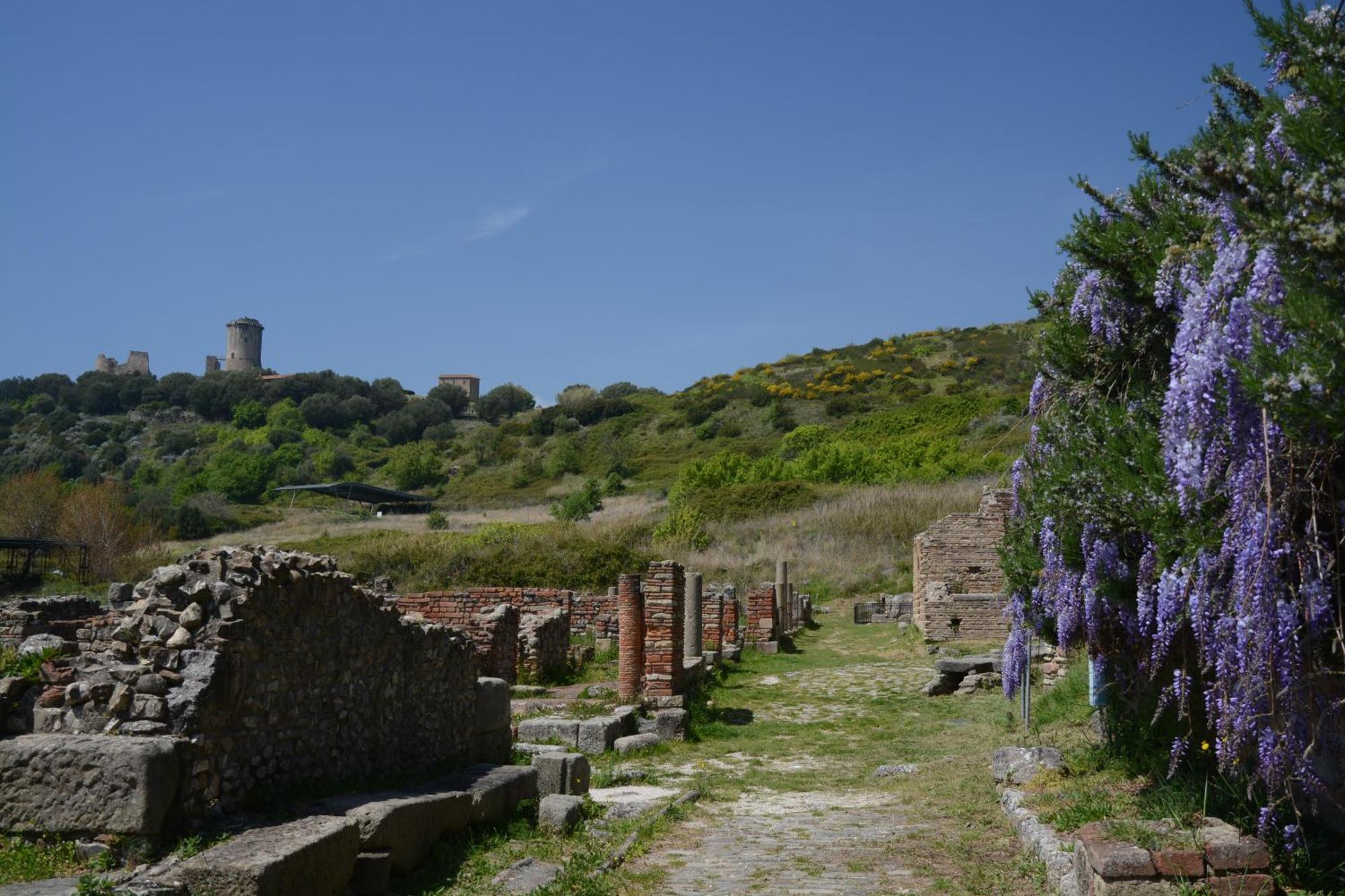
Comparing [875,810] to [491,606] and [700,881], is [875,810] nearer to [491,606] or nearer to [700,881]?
[700,881]

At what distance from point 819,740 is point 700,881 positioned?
22.6 ft

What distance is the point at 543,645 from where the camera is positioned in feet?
60.5

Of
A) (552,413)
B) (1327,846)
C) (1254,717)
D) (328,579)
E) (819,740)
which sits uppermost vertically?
(552,413)

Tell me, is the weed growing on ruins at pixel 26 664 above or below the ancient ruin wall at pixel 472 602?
above

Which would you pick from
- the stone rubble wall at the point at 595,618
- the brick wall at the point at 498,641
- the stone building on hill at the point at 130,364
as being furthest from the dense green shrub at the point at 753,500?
the stone building on hill at the point at 130,364

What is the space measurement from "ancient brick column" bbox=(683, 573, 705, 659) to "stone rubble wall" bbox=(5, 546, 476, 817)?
10.2 metres

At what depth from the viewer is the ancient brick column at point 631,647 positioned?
1457 centimetres

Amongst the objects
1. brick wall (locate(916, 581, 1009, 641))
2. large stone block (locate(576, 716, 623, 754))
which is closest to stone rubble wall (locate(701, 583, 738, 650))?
brick wall (locate(916, 581, 1009, 641))

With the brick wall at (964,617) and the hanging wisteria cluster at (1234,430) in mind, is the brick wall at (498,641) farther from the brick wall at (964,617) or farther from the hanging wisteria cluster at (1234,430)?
the hanging wisteria cluster at (1234,430)

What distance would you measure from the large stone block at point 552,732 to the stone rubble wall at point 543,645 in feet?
16.5

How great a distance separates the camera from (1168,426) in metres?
5.65

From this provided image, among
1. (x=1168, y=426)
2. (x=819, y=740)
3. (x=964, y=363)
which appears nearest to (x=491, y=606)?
(x=819, y=740)

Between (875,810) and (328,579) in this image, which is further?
(875,810)

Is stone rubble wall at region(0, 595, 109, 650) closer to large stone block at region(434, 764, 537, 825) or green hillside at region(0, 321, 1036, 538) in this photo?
large stone block at region(434, 764, 537, 825)
